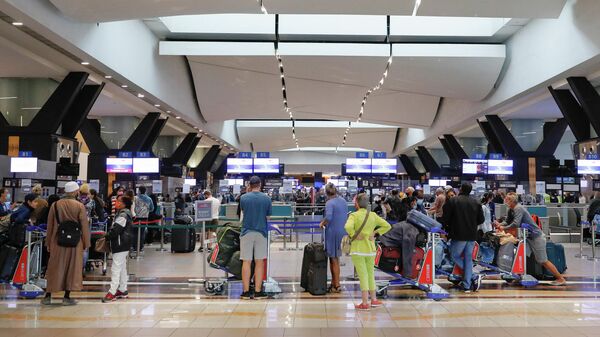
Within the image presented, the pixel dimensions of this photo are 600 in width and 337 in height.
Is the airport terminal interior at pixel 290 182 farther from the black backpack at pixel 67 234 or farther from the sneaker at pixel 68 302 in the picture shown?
the sneaker at pixel 68 302

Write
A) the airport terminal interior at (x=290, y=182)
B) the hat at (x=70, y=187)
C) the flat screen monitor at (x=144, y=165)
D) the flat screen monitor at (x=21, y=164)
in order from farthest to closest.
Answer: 1. the flat screen monitor at (x=144, y=165)
2. the flat screen monitor at (x=21, y=164)
3. the hat at (x=70, y=187)
4. the airport terminal interior at (x=290, y=182)

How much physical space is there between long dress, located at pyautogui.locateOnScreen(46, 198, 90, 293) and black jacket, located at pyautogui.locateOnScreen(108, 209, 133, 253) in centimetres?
38

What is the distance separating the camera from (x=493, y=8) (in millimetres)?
11469

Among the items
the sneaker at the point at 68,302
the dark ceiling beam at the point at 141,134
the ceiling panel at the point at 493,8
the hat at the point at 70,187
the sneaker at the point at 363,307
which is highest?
the ceiling panel at the point at 493,8

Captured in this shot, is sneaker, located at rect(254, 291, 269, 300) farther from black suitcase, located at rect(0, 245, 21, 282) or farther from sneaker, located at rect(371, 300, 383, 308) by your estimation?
black suitcase, located at rect(0, 245, 21, 282)

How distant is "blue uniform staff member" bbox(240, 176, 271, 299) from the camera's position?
7.14 metres

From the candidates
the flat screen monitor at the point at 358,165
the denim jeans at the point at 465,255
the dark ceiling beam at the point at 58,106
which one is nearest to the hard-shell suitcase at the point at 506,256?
the denim jeans at the point at 465,255

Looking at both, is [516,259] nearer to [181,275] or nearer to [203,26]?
[181,275]

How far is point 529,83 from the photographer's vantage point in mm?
15172

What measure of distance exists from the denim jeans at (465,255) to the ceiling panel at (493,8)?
5.77 metres

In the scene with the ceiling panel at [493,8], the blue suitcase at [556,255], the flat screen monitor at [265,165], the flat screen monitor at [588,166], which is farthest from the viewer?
the flat screen monitor at [265,165]

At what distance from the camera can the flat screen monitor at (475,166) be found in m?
22.4

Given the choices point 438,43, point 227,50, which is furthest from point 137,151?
point 438,43

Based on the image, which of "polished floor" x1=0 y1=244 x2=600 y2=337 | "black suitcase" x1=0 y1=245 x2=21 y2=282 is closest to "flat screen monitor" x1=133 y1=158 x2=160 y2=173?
"polished floor" x1=0 y1=244 x2=600 y2=337
